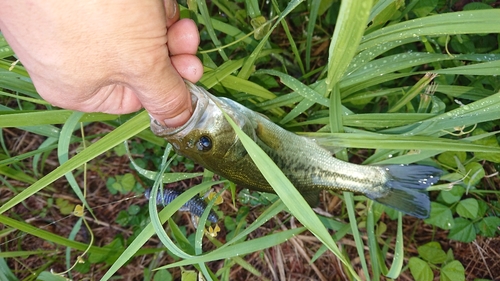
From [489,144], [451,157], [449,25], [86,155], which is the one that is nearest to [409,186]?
[451,157]

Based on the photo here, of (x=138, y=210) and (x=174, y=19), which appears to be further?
(x=138, y=210)

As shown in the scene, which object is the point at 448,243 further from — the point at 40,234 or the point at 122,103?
the point at 40,234

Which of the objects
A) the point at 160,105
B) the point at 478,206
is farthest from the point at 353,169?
the point at 160,105

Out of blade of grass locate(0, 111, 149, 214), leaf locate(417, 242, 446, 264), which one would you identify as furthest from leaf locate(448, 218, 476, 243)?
blade of grass locate(0, 111, 149, 214)

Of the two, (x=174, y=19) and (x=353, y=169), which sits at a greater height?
Answer: (x=174, y=19)

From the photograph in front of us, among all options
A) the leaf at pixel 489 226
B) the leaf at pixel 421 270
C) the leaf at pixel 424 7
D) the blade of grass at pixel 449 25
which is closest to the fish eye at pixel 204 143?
the blade of grass at pixel 449 25

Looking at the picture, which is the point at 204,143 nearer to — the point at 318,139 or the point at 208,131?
the point at 208,131

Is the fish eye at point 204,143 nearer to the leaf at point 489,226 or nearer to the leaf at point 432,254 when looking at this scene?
the leaf at point 432,254
